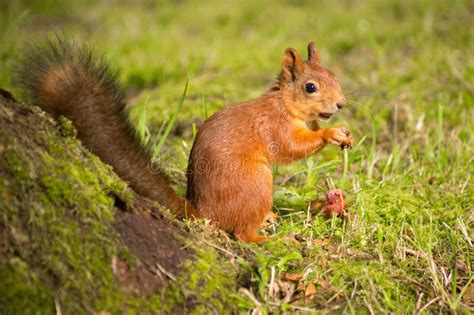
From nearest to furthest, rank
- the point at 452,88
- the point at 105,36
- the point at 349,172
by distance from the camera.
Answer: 1. the point at 349,172
2. the point at 452,88
3. the point at 105,36

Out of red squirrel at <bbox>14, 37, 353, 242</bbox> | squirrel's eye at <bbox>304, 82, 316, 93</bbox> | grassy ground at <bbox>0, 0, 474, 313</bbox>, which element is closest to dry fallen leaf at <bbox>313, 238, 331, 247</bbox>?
grassy ground at <bbox>0, 0, 474, 313</bbox>

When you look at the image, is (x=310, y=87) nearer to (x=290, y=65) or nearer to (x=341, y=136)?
(x=290, y=65)

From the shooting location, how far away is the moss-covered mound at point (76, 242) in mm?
1746

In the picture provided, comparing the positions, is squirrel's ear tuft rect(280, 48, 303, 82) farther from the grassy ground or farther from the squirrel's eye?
the grassy ground

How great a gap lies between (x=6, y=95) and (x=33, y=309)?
2.11 feet

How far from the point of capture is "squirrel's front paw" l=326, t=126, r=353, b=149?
2623 mm

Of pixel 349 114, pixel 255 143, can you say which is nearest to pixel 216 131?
pixel 255 143

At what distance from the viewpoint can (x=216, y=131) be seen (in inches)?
98.0

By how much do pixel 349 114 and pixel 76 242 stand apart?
2.81 meters

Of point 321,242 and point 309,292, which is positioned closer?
point 309,292

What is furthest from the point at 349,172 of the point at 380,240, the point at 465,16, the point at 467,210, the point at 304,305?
the point at 465,16

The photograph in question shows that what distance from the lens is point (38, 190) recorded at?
1.82 metres

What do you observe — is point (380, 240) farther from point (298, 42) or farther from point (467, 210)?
point (298, 42)

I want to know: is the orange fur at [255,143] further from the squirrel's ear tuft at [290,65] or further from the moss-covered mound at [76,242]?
the moss-covered mound at [76,242]
